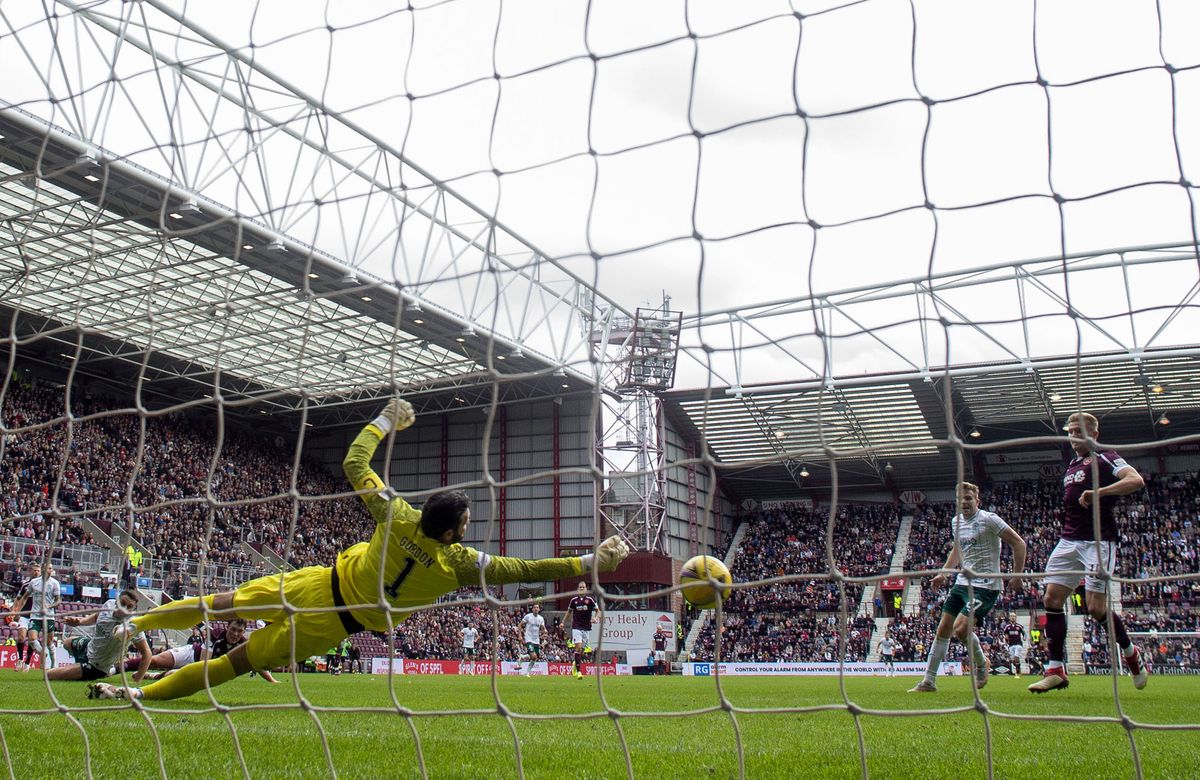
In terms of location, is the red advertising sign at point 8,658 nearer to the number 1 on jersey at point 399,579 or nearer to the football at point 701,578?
the number 1 on jersey at point 399,579

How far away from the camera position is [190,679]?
5.71 metres

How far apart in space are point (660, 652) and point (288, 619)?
28.6 m

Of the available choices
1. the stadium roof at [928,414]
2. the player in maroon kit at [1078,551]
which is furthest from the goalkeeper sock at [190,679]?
the stadium roof at [928,414]

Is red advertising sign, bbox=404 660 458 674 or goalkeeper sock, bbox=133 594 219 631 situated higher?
goalkeeper sock, bbox=133 594 219 631

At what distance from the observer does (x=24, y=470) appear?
27828 millimetres

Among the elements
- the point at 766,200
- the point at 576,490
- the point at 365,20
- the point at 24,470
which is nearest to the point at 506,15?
the point at 365,20

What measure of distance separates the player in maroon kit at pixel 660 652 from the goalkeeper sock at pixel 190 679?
27583 mm

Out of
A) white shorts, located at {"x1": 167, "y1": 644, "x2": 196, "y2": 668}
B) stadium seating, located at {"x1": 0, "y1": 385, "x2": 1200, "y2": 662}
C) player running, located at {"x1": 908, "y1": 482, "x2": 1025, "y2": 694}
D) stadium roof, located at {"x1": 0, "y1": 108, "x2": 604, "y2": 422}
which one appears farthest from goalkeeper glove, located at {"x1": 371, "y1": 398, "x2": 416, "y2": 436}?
stadium seating, located at {"x1": 0, "y1": 385, "x2": 1200, "y2": 662}

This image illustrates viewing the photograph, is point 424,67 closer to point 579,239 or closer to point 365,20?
point 365,20

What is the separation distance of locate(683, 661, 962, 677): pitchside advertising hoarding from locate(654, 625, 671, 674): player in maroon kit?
671mm

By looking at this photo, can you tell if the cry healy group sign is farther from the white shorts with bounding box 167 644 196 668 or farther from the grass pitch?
the grass pitch

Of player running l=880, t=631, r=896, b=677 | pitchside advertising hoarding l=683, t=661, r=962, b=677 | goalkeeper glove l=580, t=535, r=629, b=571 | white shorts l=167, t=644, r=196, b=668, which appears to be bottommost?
A: pitchside advertising hoarding l=683, t=661, r=962, b=677

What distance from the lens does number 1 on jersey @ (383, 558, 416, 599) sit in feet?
17.8

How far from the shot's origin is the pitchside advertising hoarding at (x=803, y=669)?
28.2 metres
